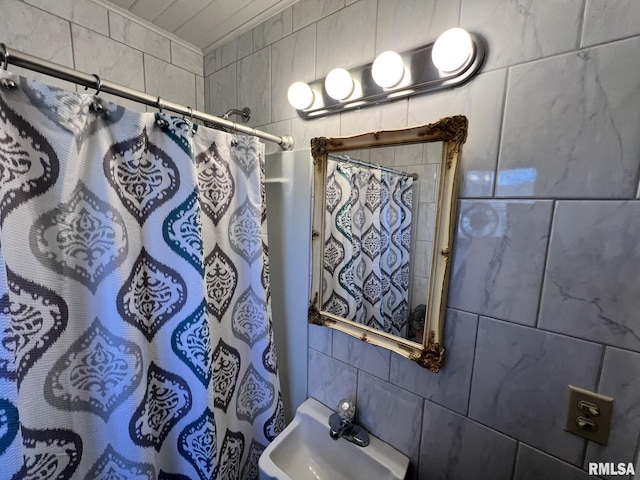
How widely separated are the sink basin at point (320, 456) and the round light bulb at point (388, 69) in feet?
3.99

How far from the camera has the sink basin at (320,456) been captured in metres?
0.90

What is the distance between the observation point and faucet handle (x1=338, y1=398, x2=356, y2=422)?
3.24 ft

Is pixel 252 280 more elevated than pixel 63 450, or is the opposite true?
pixel 252 280

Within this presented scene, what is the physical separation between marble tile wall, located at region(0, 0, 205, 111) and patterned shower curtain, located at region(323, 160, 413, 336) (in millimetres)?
1055

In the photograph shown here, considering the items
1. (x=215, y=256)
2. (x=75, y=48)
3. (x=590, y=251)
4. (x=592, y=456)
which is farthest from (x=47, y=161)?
(x=592, y=456)

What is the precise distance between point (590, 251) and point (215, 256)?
3.48ft

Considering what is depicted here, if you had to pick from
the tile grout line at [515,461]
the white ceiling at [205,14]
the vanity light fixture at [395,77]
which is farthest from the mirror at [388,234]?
the white ceiling at [205,14]

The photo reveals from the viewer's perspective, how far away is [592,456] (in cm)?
64

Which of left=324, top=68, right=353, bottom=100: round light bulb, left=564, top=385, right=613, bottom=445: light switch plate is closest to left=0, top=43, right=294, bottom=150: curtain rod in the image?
left=324, top=68, right=353, bottom=100: round light bulb

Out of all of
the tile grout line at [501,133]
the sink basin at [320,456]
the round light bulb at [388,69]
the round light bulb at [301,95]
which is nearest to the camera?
A: the tile grout line at [501,133]

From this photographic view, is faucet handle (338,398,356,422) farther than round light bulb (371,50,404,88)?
Yes

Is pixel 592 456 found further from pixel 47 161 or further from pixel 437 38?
pixel 47 161

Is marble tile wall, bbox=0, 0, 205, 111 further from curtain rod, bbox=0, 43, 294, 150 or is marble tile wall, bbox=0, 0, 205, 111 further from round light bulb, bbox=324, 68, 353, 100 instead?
round light bulb, bbox=324, 68, 353, 100

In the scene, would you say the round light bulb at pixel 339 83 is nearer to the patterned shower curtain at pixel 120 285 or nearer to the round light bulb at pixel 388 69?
the round light bulb at pixel 388 69
